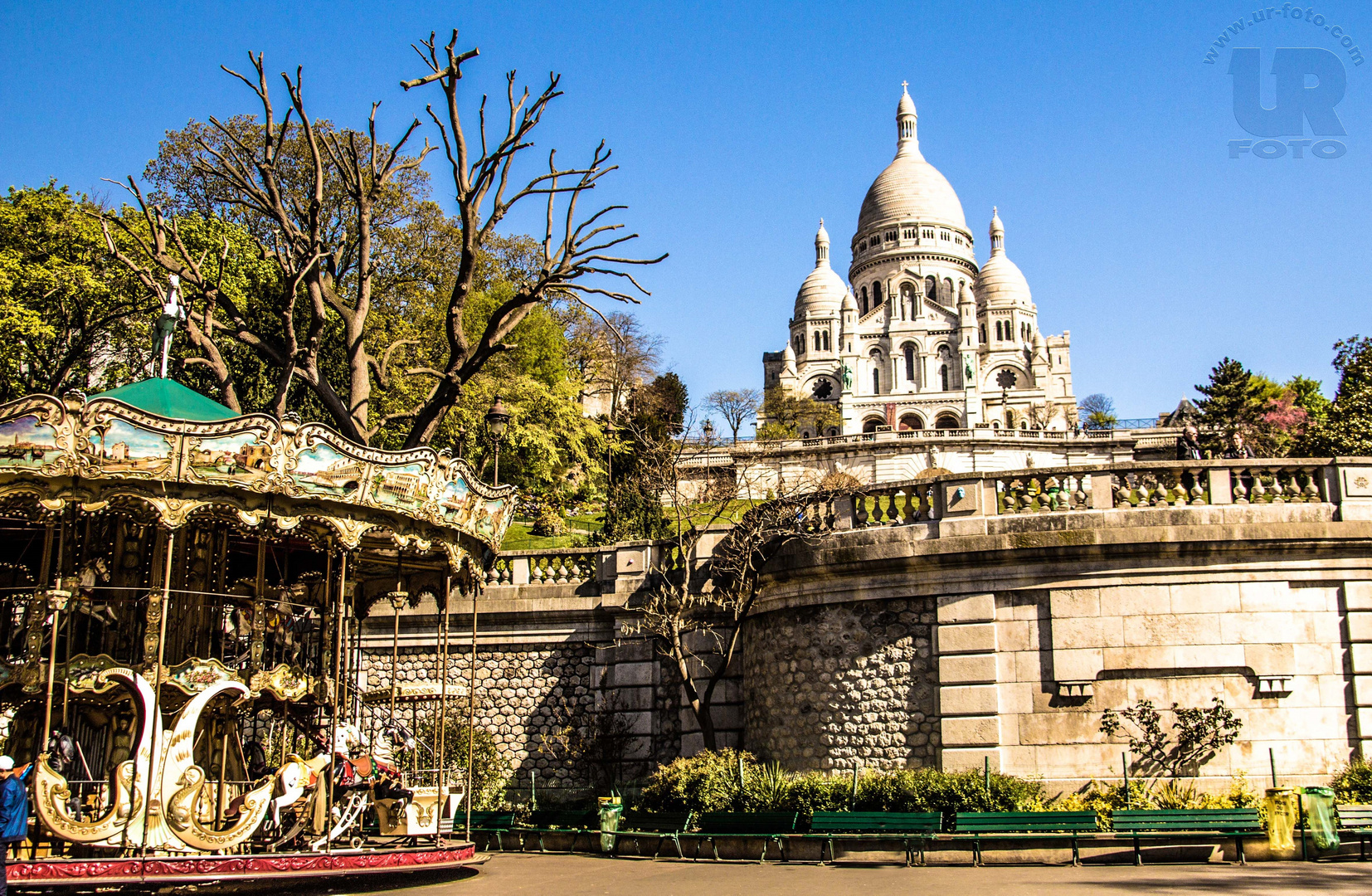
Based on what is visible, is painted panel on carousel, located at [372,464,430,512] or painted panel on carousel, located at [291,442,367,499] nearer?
painted panel on carousel, located at [291,442,367,499]

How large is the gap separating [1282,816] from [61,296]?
30786 mm

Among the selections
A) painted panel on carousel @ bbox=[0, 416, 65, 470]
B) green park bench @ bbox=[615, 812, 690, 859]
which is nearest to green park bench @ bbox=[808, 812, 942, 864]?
green park bench @ bbox=[615, 812, 690, 859]

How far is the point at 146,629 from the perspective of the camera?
14742 millimetres

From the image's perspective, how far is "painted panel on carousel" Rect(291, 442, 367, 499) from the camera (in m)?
13.9

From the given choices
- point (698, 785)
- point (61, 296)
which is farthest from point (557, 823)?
point (61, 296)

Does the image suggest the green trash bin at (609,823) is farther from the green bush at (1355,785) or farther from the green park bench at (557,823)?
the green bush at (1355,785)

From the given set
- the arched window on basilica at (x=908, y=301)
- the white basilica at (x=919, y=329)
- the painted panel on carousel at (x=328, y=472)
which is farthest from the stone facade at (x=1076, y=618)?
the arched window on basilica at (x=908, y=301)

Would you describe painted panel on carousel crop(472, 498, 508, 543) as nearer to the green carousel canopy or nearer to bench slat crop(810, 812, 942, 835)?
the green carousel canopy

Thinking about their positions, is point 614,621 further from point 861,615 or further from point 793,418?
point 793,418

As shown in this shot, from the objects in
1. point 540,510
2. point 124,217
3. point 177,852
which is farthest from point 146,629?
point 540,510

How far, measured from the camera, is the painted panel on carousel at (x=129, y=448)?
1310 cm

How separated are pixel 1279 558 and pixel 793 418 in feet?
255

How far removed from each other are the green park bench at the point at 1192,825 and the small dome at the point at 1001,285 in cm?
11650

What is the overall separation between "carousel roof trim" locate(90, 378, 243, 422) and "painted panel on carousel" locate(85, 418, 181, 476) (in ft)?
2.19
